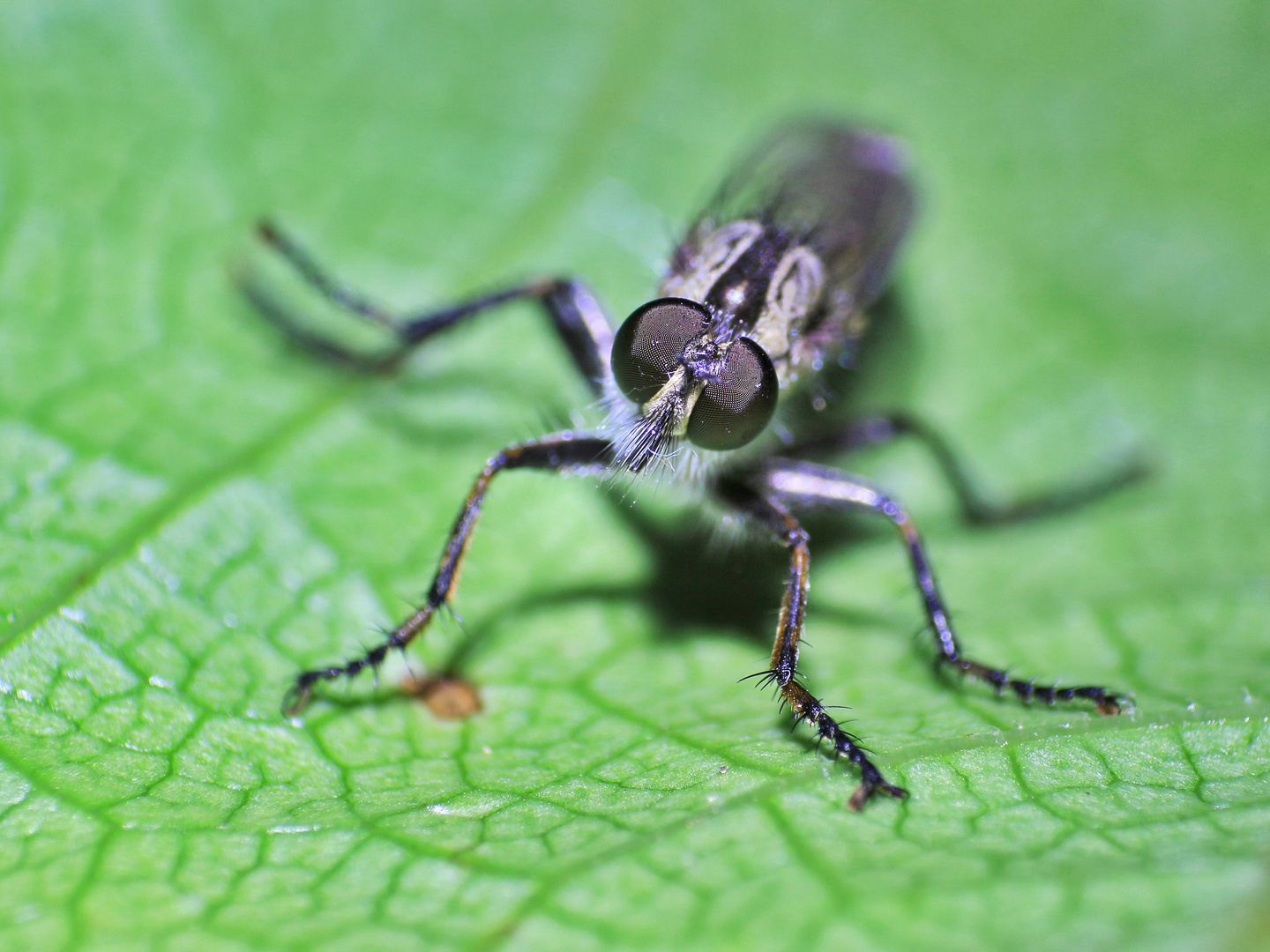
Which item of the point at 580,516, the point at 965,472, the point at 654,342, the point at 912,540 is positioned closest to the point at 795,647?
the point at 912,540

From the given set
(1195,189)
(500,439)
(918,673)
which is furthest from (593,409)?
(1195,189)

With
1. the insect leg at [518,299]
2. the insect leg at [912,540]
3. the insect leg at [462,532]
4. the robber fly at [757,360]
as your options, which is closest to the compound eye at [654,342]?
the robber fly at [757,360]

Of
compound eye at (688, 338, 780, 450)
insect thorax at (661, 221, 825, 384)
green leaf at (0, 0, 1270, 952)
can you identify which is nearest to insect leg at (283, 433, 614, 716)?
green leaf at (0, 0, 1270, 952)

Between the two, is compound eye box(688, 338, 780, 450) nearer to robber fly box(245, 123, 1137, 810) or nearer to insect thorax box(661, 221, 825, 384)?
robber fly box(245, 123, 1137, 810)

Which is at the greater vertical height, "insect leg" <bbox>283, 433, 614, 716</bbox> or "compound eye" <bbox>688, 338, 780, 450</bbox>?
"compound eye" <bbox>688, 338, 780, 450</bbox>

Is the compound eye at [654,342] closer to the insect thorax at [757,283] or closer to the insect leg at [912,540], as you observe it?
the insect thorax at [757,283]

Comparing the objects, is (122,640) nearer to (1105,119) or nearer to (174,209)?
(174,209)
